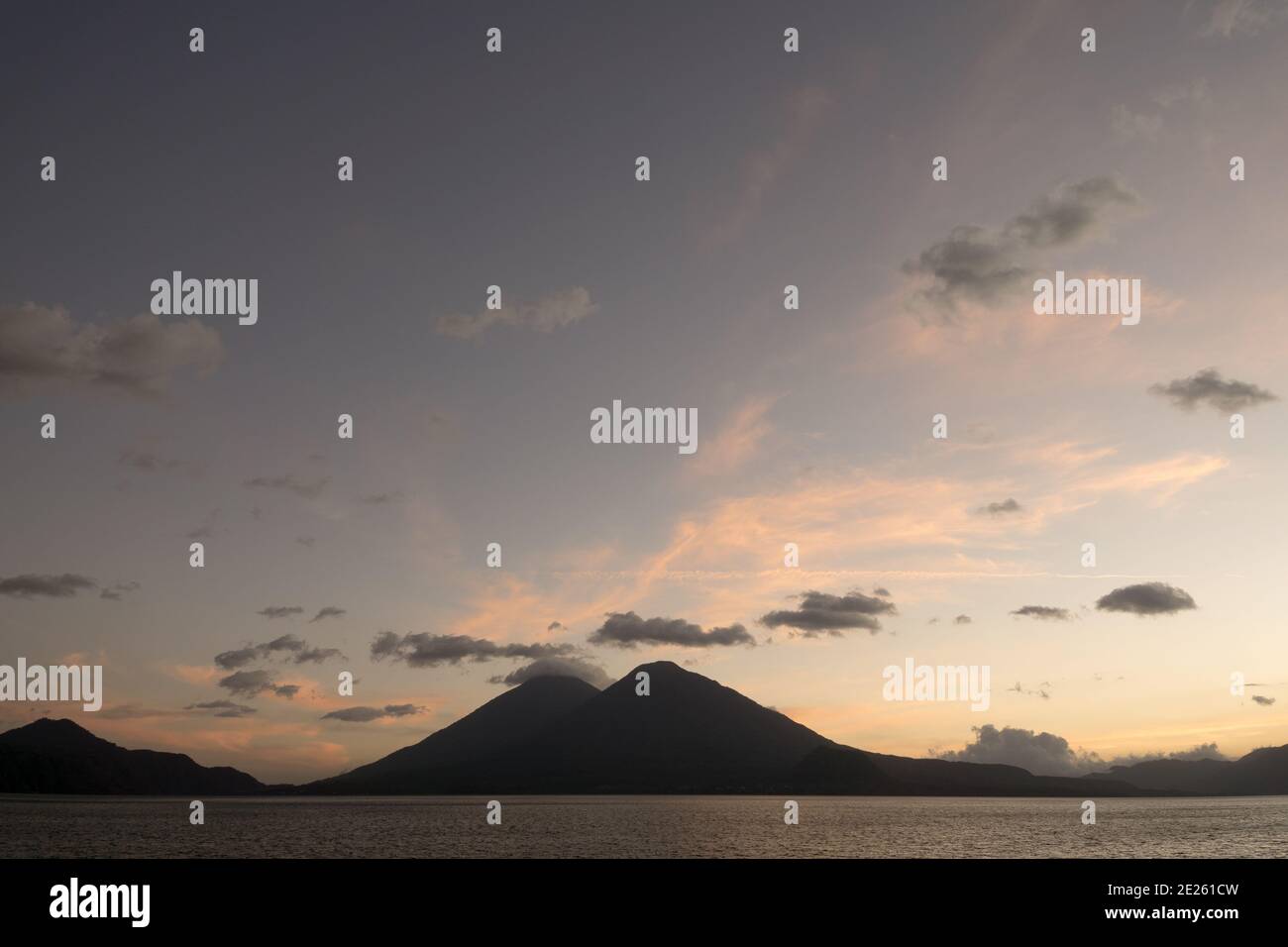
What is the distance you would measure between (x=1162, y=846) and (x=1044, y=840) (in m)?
19.4

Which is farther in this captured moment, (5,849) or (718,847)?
(718,847)
